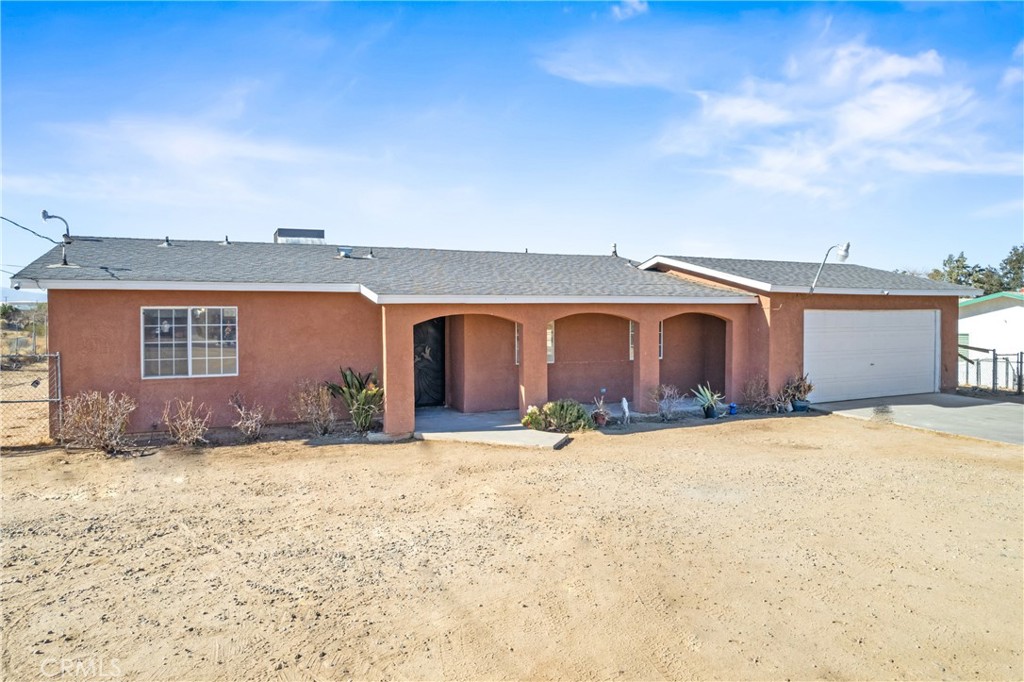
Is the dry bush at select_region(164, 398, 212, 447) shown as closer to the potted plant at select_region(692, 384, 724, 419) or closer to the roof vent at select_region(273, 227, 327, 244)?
the roof vent at select_region(273, 227, 327, 244)

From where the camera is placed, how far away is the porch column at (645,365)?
13133mm

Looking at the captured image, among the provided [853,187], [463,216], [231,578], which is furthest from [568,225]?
[231,578]

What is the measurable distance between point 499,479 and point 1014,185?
733 inches

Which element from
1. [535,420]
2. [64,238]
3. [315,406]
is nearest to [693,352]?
[535,420]

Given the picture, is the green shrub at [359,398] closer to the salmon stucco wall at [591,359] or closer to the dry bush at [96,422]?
the dry bush at [96,422]

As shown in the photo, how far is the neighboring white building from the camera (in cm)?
2158

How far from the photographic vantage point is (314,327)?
11797mm

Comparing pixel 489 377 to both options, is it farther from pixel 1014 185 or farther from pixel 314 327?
pixel 1014 185

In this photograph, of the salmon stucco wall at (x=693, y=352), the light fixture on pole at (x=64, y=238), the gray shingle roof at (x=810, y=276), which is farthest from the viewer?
the salmon stucco wall at (x=693, y=352)

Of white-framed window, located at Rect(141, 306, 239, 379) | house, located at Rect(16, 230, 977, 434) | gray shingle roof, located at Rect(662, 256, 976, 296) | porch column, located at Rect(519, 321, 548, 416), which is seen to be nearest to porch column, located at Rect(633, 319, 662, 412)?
house, located at Rect(16, 230, 977, 434)

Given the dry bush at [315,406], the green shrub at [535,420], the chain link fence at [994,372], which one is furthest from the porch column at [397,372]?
the chain link fence at [994,372]

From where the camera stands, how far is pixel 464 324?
514 inches

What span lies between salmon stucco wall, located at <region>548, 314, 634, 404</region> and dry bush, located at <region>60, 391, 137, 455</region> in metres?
8.78
